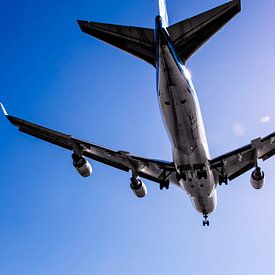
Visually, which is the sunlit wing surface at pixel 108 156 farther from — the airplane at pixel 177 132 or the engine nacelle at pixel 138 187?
the engine nacelle at pixel 138 187

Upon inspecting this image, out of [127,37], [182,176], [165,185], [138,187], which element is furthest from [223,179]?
[127,37]

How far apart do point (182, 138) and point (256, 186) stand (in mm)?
5590

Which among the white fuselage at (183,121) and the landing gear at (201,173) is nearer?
the white fuselage at (183,121)

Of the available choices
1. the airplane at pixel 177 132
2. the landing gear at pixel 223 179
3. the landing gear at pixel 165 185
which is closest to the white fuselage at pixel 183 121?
the airplane at pixel 177 132

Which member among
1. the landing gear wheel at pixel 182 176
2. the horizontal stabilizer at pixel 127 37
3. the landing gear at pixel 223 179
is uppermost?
the horizontal stabilizer at pixel 127 37

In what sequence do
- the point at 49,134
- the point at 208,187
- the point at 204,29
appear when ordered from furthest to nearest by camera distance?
1. the point at 208,187
2. the point at 49,134
3. the point at 204,29

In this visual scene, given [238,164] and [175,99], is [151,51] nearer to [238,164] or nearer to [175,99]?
[175,99]

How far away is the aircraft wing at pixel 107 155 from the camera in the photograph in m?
19.8

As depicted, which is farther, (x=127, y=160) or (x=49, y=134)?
(x=127, y=160)

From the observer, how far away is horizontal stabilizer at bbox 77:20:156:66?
16.6 meters

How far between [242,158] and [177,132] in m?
6.28

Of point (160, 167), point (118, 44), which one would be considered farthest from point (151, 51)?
point (160, 167)

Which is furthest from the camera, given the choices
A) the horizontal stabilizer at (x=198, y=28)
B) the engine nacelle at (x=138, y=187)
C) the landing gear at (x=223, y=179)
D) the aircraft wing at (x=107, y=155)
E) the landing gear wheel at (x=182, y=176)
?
the engine nacelle at (x=138, y=187)

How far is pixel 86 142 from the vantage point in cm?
2045
